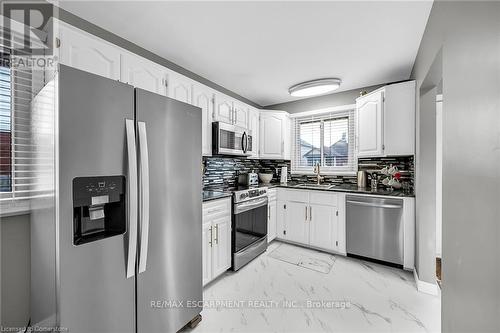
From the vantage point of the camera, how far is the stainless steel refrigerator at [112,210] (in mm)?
1005

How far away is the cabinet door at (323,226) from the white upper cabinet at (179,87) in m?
2.26

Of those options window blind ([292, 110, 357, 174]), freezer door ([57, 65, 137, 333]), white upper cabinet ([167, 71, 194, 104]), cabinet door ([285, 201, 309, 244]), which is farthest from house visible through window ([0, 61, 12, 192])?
window blind ([292, 110, 357, 174])

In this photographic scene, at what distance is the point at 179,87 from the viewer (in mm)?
2256

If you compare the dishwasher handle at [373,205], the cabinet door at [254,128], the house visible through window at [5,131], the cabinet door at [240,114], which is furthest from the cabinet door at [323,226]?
the house visible through window at [5,131]

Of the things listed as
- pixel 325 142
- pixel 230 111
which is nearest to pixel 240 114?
pixel 230 111

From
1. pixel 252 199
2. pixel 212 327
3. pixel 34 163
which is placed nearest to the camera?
pixel 34 163

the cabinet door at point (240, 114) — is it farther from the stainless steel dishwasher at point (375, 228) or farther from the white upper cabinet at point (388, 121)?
the stainless steel dishwasher at point (375, 228)

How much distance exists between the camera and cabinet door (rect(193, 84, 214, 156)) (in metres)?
2.47

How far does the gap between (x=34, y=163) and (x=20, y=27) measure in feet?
3.17

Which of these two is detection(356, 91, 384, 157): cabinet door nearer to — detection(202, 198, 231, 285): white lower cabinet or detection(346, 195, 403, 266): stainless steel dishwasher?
detection(346, 195, 403, 266): stainless steel dishwasher

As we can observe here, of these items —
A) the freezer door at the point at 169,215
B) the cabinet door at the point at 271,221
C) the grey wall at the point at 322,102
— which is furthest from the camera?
the grey wall at the point at 322,102

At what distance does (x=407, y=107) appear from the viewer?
248cm

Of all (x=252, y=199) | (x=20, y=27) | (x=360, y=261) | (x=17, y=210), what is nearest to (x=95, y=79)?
(x=20, y=27)

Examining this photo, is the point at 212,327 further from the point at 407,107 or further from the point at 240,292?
the point at 407,107
